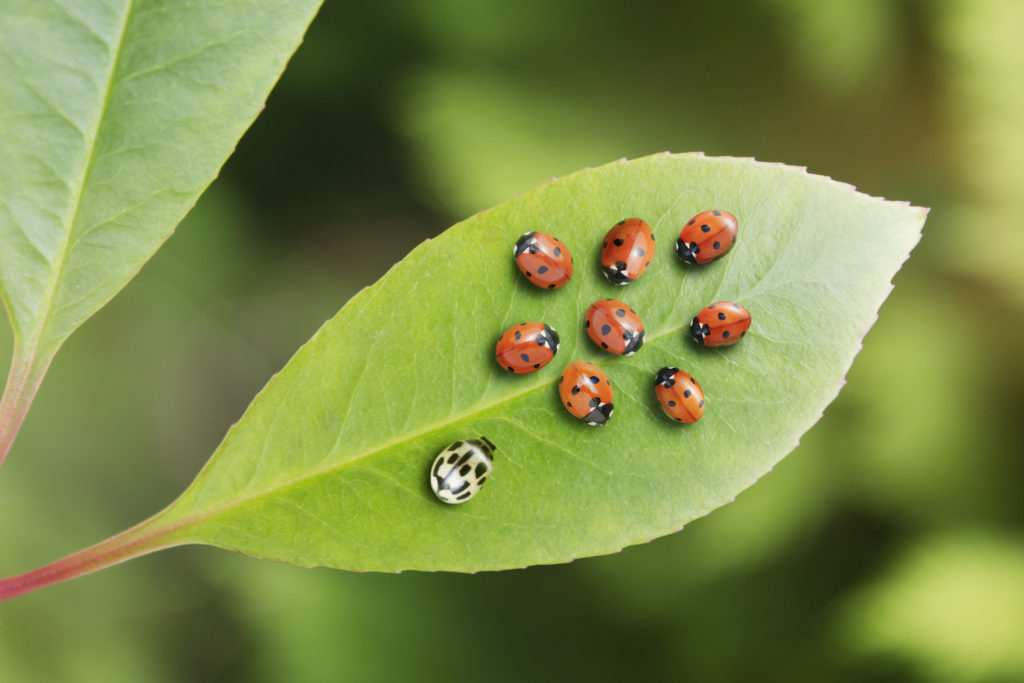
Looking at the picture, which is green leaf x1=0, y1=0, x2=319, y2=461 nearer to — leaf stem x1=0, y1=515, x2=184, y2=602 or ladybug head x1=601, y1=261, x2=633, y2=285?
leaf stem x1=0, y1=515, x2=184, y2=602

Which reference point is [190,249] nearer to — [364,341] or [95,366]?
[95,366]

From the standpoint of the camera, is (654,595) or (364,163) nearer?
(654,595)

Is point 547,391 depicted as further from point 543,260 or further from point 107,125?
point 107,125

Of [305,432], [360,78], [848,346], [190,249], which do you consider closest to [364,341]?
[305,432]

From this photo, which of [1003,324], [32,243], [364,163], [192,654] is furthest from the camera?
[364,163]

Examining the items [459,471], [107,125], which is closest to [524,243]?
[459,471]

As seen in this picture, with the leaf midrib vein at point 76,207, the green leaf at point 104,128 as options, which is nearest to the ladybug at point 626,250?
the green leaf at point 104,128
